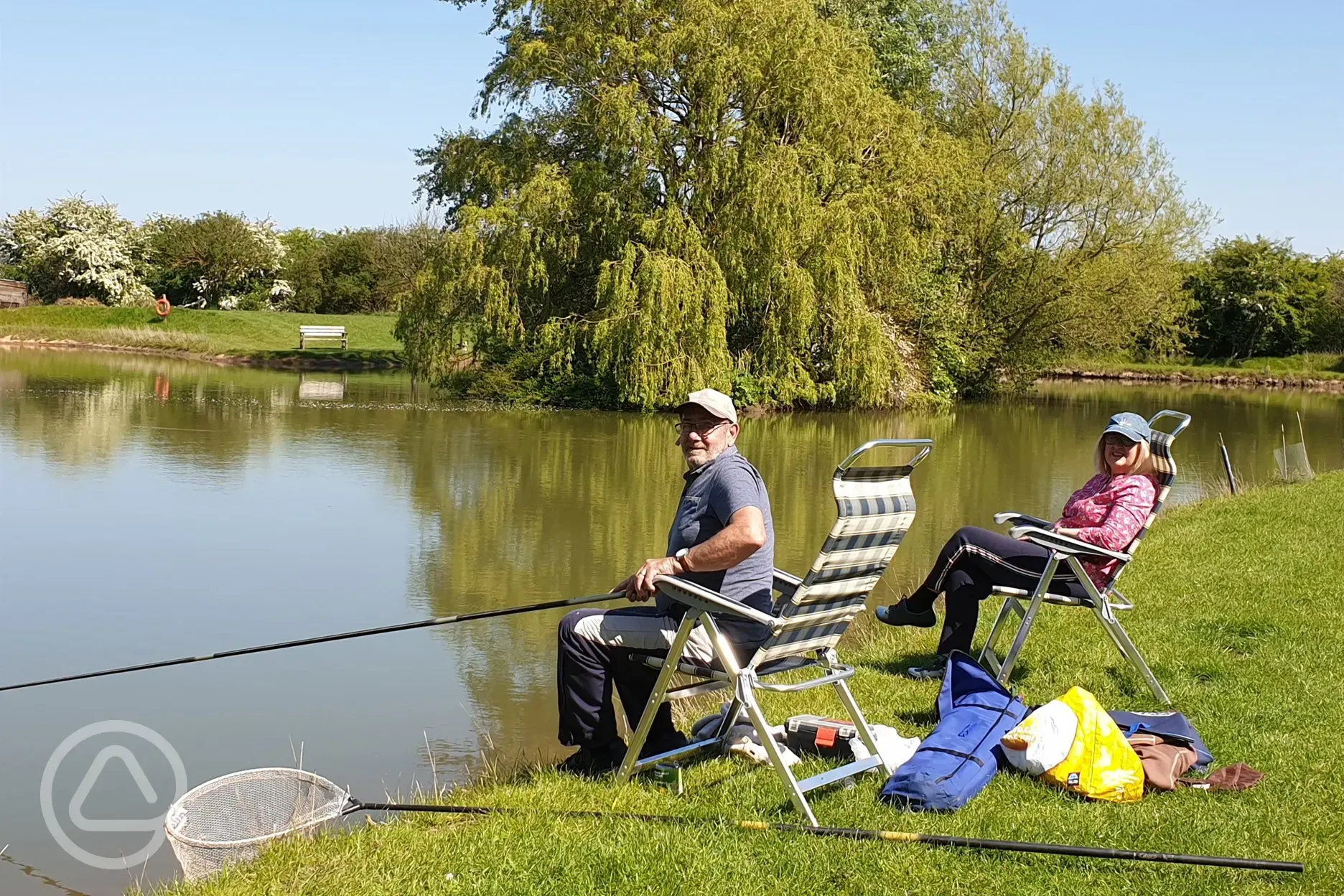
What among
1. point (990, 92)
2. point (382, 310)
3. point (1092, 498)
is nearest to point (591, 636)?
point (1092, 498)

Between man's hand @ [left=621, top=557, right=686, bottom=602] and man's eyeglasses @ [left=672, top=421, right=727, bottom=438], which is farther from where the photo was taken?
man's eyeglasses @ [left=672, top=421, right=727, bottom=438]

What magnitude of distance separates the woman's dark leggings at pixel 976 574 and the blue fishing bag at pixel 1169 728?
95 cm

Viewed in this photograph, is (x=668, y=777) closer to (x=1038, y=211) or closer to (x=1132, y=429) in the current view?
(x=1132, y=429)

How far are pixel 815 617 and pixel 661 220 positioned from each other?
773 inches

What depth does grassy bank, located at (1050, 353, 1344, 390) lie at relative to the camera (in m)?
47.7

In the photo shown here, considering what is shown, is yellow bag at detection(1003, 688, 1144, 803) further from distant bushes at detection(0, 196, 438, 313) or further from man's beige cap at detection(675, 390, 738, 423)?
distant bushes at detection(0, 196, 438, 313)

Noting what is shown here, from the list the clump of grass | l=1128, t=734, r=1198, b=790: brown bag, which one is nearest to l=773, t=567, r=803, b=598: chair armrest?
l=1128, t=734, r=1198, b=790: brown bag

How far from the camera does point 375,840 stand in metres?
4.01

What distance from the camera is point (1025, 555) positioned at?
5.88 meters

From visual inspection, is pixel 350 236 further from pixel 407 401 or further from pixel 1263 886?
pixel 1263 886

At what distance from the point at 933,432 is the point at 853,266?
12.4 ft

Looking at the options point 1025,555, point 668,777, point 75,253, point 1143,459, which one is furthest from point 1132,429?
point 75,253

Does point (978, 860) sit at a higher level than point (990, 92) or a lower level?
lower
